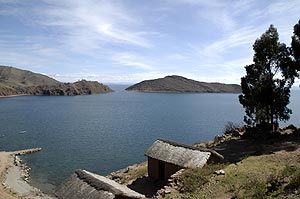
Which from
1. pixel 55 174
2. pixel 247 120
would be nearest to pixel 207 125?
pixel 247 120

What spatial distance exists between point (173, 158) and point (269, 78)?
57.4 ft

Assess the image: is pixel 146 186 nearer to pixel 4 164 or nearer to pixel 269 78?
pixel 269 78

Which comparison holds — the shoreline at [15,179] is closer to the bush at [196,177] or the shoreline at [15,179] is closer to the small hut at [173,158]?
the small hut at [173,158]

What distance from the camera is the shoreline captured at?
3534 cm

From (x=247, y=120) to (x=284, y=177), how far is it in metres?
23.4

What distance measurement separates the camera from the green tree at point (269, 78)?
1439 inches

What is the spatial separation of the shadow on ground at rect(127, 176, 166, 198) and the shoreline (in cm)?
1126

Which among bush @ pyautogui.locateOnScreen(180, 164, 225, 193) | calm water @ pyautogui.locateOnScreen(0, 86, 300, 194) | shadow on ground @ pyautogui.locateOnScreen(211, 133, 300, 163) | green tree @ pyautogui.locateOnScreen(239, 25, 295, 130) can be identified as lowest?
calm water @ pyautogui.locateOnScreen(0, 86, 300, 194)

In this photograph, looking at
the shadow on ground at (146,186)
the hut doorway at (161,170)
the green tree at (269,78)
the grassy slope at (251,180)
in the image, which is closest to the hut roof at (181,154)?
the hut doorway at (161,170)

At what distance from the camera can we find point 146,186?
98.4 ft

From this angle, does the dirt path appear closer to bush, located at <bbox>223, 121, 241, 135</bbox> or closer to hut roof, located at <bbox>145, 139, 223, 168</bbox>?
hut roof, located at <bbox>145, 139, 223, 168</bbox>

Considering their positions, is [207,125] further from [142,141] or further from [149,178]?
[149,178]

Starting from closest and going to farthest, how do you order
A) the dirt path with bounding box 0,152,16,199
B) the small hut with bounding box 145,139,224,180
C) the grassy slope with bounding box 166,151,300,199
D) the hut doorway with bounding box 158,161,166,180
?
the grassy slope with bounding box 166,151,300,199, the small hut with bounding box 145,139,224,180, the hut doorway with bounding box 158,161,166,180, the dirt path with bounding box 0,152,16,199

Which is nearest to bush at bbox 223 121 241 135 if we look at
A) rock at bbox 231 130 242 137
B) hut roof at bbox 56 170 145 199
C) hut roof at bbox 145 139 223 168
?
rock at bbox 231 130 242 137
